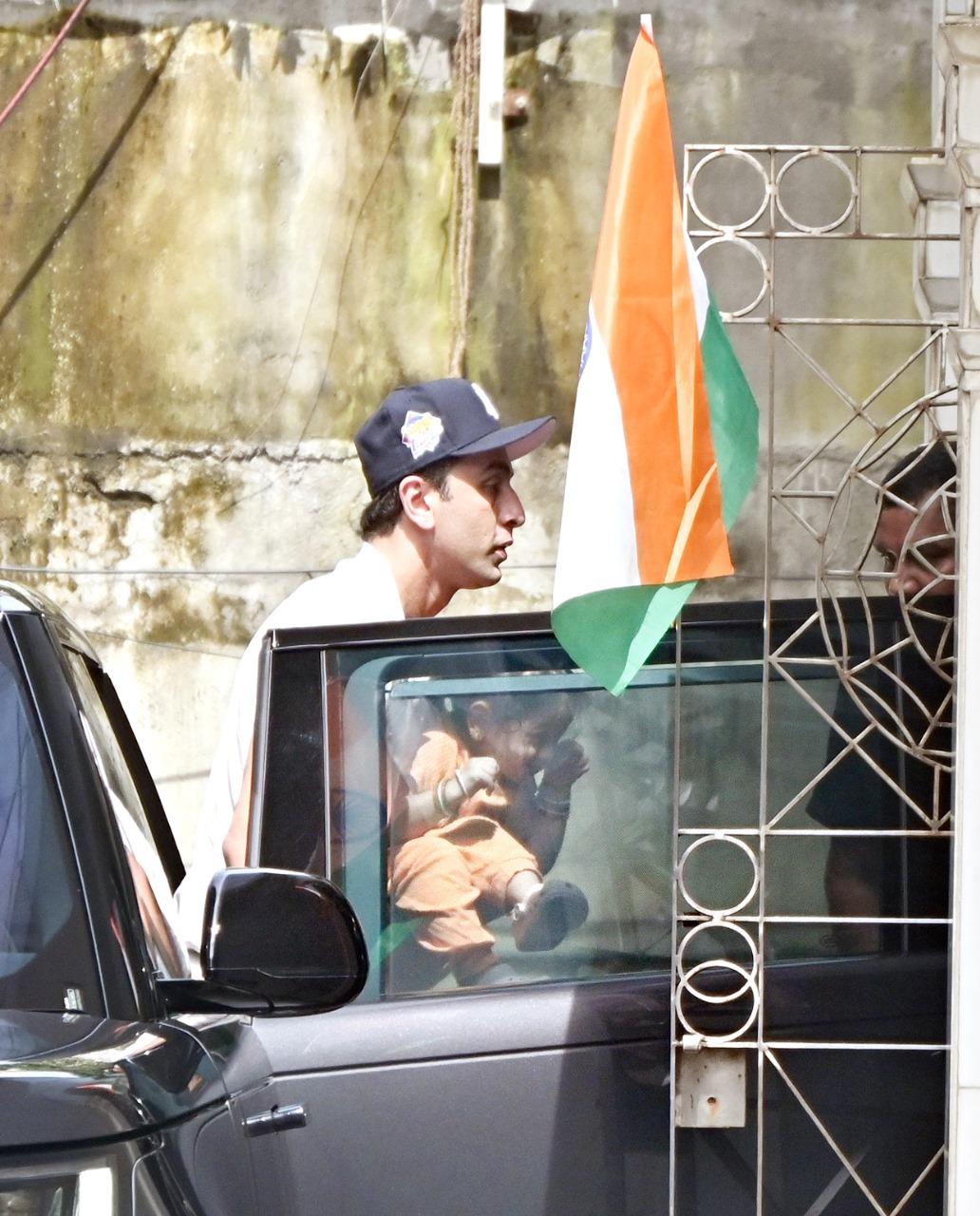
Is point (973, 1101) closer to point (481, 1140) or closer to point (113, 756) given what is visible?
point (481, 1140)

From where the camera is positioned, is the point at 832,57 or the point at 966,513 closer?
the point at 966,513

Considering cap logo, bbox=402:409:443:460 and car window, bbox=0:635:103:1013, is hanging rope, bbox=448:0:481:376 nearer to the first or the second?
cap logo, bbox=402:409:443:460

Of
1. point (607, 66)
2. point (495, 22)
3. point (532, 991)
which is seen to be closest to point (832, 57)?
point (607, 66)

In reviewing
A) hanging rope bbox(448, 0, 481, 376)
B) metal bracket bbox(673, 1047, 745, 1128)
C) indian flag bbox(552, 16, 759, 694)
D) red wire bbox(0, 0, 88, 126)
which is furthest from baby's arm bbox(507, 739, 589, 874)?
red wire bbox(0, 0, 88, 126)

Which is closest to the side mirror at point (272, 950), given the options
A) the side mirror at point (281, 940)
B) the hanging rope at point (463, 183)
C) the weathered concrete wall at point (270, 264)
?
the side mirror at point (281, 940)

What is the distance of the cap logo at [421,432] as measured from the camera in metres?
3.37

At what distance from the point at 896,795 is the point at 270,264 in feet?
15.2

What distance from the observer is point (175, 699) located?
6871 mm

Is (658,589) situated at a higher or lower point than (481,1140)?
higher

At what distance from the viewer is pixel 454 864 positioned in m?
2.78

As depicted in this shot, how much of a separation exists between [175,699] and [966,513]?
181 inches

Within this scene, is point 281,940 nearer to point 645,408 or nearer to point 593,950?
point 593,950

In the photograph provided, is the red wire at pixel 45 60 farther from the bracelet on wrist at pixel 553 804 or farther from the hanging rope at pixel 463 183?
the bracelet on wrist at pixel 553 804

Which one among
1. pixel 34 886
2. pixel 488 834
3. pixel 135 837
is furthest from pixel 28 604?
pixel 488 834
